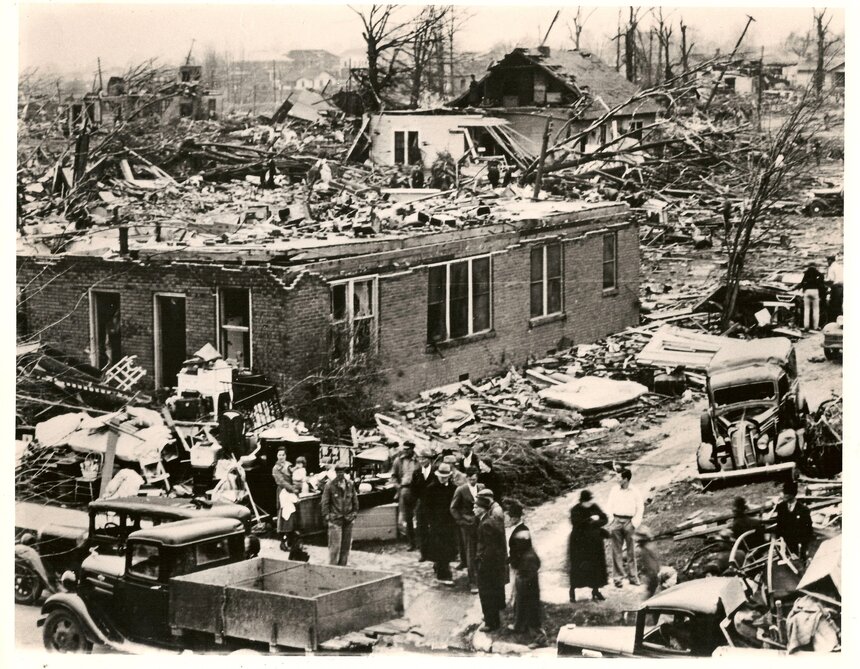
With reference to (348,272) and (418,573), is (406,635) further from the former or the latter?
(348,272)

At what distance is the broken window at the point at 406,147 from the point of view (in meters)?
10.6

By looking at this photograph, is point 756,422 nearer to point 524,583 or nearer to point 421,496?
point 524,583

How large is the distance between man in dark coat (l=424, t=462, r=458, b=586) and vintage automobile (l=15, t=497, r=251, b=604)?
1.50m

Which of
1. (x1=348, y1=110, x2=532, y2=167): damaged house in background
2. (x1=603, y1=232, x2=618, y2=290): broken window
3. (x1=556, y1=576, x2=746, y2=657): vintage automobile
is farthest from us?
(x1=603, y1=232, x2=618, y2=290): broken window

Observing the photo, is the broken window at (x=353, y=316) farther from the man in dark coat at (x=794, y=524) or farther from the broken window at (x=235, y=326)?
the man in dark coat at (x=794, y=524)

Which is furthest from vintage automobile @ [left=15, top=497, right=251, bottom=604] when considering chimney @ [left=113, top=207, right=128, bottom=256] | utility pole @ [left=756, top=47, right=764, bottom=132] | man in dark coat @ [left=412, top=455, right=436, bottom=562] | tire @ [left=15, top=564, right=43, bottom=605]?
utility pole @ [left=756, top=47, right=764, bottom=132]

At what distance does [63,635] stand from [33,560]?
653 millimetres

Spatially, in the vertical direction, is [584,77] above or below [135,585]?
above

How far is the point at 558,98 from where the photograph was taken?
34.8 feet

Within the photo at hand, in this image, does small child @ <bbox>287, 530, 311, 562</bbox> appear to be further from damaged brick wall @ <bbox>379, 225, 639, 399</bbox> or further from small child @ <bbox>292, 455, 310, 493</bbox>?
damaged brick wall @ <bbox>379, 225, 639, 399</bbox>

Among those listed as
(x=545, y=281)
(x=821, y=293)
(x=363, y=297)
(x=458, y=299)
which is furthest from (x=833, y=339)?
(x=363, y=297)

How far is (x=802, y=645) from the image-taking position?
32.2 ft

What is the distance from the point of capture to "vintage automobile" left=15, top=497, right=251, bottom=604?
9805mm

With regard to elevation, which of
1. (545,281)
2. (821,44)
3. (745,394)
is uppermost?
(821,44)
